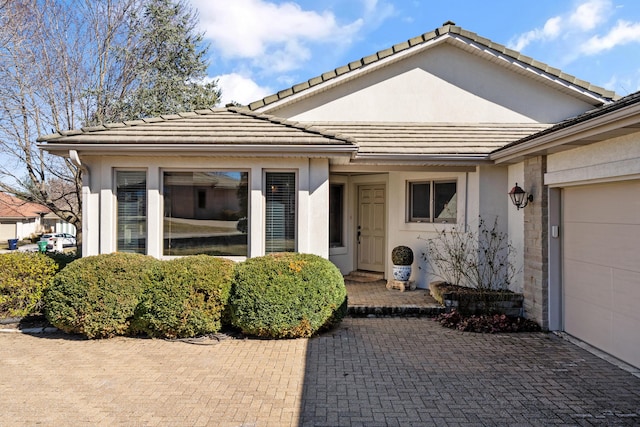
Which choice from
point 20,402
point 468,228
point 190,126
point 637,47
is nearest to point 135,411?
point 20,402

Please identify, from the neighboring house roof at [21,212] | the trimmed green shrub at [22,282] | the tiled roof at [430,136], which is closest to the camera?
the trimmed green shrub at [22,282]

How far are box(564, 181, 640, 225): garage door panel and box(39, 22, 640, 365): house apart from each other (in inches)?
14.0

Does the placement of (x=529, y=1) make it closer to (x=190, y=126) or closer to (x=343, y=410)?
(x=190, y=126)

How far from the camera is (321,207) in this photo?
784 centimetres

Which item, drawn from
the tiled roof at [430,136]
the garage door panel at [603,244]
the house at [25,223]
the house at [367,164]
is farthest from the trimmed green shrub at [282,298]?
the house at [25,223]

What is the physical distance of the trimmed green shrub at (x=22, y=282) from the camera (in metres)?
Result: 7.08

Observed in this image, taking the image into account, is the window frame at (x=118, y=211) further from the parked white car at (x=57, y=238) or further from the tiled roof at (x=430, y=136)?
the parked white car at (x=57, y=238)

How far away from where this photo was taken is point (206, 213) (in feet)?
25.6

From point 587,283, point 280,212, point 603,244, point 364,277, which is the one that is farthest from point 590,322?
point 364,277

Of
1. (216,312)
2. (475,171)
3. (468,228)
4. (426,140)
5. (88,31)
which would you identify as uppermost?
(88,31)

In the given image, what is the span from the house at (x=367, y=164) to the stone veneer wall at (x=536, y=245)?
25 millimetres

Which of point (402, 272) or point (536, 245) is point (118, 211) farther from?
point (536, 245)

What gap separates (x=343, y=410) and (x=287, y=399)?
654mm

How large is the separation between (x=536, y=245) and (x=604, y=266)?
1450 millimetres
